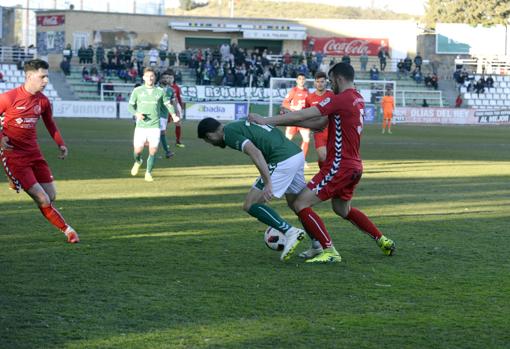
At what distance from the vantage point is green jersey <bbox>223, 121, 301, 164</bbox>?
8641 millimetres

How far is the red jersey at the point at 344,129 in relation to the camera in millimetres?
8906

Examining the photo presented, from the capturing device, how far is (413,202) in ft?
48.1

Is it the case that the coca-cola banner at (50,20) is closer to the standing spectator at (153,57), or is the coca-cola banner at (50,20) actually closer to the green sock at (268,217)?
the standing spectator at (153,57)

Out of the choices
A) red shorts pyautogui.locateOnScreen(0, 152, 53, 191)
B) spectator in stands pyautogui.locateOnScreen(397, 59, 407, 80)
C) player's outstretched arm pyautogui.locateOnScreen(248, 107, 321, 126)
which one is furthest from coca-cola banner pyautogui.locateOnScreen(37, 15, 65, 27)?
player's outstretched arm pyautogui.locateOnScreen(248, 107, 321, 126)

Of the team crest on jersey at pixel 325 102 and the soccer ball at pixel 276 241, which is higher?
the team crest on jersey at pixel 325 102

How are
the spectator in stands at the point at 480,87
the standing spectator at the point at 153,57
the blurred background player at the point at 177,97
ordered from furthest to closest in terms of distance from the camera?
the spectator in stands at the point at 480,87
the standing spectator at the point at 153,57
the blurred background player at the point at 177,97

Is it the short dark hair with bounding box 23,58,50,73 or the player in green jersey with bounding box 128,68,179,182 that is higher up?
the short dark hair with bounding box 23,58,50,73

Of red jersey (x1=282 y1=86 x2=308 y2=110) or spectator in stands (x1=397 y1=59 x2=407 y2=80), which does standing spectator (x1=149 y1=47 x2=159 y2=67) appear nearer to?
spectator in stands (x1=397 y1=59 x2=407 y2=80)

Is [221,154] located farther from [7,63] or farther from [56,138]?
[7,63]

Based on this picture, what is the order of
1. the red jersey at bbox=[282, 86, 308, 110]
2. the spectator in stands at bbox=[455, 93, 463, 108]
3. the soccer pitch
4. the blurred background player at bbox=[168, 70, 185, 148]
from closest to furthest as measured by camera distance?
the soccer pitch
the red jersey at bbox=[282, 86, 308, 110]
the blurred background player at bbox=[168, 70, 185, 148]
the spectator in stands at bbox=[455, 93, 463, 108]

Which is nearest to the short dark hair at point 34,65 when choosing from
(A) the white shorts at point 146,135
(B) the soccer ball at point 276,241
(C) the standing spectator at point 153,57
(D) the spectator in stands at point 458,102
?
(B) the soccer ball at point 276,241

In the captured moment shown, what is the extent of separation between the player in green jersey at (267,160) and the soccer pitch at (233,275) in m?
0.44

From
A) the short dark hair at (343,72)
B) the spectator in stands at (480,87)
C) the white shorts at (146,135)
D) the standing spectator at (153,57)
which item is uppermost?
the standing spectator at (153,57)

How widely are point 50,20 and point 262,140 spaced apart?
63.9 metres
